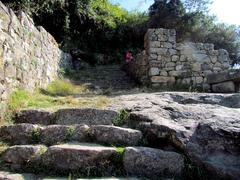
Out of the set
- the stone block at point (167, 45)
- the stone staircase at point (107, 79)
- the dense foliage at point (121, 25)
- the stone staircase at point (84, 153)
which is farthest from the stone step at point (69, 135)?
the dense foliage at point (121, 25)

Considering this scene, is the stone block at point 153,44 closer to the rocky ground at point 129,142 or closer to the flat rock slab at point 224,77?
the flat rock slab at point 224,77

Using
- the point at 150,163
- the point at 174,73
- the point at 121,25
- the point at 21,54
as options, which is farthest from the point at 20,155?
the point at 121,25

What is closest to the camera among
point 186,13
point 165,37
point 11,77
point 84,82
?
point 11,77

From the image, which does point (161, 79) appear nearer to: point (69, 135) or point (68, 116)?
point (68, 116)

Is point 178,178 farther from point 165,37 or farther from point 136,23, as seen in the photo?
point 136,23

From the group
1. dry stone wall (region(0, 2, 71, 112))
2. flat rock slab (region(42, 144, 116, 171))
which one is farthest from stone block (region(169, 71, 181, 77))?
flat rock slab (region(42, 144, 116, 171))

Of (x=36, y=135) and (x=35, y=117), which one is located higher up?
(x=35, y=117)

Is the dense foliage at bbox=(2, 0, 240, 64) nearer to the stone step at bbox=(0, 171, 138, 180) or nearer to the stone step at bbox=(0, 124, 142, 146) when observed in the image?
the stone step at bbox=(0, 124, 142, 146)

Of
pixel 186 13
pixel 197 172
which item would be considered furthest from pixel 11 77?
pixel 186 13

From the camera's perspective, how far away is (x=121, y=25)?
52.6ft

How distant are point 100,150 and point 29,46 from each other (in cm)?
340

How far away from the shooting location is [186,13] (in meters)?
14.2

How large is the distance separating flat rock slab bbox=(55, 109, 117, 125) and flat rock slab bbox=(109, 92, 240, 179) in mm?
361

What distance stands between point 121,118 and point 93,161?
120cm
